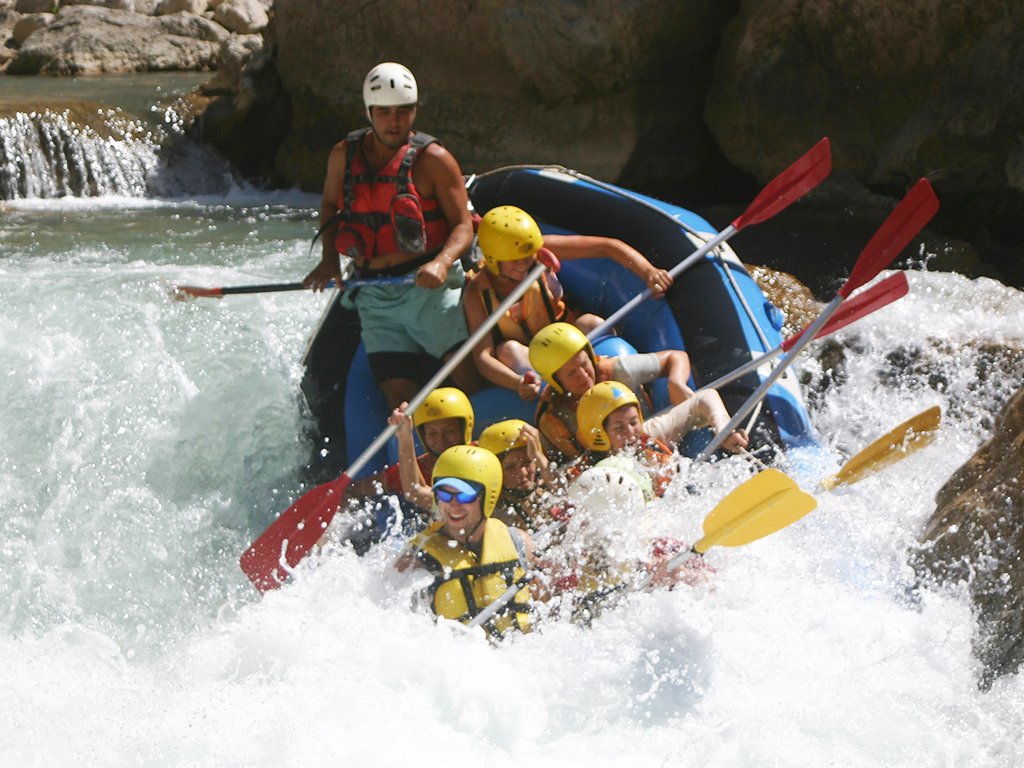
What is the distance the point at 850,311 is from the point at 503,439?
125cm

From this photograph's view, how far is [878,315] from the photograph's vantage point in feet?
19.4

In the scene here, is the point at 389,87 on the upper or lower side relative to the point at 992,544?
upper

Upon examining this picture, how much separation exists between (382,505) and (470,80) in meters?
5.76

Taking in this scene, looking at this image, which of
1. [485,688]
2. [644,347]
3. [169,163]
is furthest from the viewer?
[169,163]

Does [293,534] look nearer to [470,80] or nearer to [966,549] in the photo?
[966,549]

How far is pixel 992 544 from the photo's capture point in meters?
3.27

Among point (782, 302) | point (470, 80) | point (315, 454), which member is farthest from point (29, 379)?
point (470, 80)

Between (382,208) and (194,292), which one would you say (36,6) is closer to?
(194,292)

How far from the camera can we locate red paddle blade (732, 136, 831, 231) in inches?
190

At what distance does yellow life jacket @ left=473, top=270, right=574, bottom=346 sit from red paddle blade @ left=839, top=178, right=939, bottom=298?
0.98 metres

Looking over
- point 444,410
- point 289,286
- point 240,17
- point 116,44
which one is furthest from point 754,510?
point 240,17

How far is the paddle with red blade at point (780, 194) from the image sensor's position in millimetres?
4633

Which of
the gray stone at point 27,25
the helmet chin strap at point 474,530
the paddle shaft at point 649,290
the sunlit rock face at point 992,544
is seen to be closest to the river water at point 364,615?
the sunlit rock face at point 992,544

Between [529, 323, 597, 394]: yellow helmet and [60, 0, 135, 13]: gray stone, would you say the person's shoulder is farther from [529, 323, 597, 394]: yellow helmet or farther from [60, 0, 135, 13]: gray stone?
[60, 0, 135, 13]: gray stone
